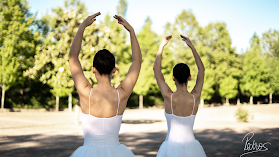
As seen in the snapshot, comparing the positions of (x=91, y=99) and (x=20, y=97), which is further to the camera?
(x=20, y=97)

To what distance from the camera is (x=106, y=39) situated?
19.9 metres

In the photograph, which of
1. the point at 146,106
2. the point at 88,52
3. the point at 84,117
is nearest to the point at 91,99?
the point at 84,117

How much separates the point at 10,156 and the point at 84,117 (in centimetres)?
745

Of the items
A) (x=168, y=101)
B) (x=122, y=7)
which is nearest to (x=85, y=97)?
(x=168, y=101)

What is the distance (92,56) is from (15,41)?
2168cm

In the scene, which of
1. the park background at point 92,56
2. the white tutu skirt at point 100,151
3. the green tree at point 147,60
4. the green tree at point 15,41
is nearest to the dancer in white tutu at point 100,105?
the white tutu skirt at point 100,151

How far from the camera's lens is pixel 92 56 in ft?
64.0

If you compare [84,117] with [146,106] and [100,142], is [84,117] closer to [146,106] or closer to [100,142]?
[100,142]

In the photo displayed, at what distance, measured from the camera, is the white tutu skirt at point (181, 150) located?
11.5ft

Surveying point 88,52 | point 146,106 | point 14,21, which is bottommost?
point 146,106

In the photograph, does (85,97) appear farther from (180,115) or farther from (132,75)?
(180,115)

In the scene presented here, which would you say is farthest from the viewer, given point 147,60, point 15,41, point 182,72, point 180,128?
point 147,60

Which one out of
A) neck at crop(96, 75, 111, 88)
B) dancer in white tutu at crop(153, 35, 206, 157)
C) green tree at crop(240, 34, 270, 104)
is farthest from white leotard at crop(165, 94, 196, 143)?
green tree at crop(240, 34, 270, 104)

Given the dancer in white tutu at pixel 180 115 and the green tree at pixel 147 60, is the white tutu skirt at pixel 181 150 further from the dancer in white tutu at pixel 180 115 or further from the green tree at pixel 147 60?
the green tree at pixel 147 60
